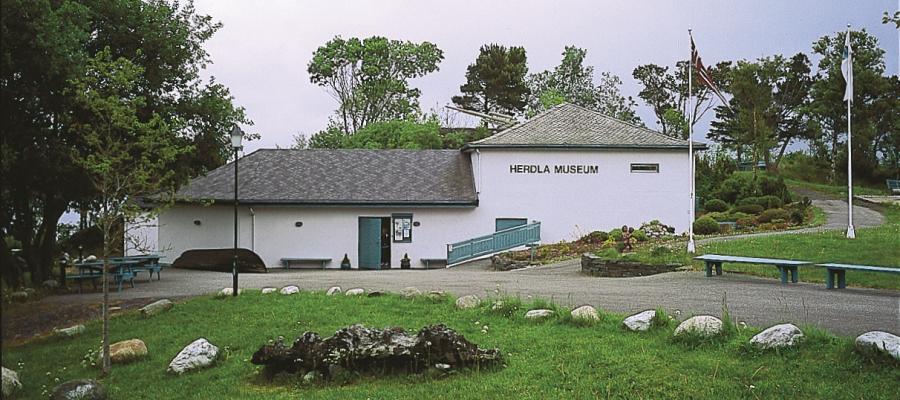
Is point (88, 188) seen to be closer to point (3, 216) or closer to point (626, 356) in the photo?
point (3, 216)

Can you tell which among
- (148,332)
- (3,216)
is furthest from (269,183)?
(148,332)

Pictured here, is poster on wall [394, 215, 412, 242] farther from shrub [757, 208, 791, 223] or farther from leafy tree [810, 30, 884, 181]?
leafy tree [810, 30, 884, 181]

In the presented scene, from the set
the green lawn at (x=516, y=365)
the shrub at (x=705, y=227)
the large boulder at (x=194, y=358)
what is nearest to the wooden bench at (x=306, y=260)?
the shrub at (x=705, y=227)

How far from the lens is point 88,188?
58.5ft

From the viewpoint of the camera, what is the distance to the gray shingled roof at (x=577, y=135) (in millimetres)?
30844

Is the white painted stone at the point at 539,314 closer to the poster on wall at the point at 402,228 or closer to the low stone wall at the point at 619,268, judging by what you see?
the low stone wall at the point at 619,268

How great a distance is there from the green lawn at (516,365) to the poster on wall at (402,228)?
1773 centimetres

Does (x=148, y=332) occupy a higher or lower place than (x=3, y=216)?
lower

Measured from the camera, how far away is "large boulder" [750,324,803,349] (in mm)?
8031

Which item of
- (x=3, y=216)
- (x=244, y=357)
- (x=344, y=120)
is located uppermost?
(x=344, y=120)

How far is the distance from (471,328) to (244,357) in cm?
292

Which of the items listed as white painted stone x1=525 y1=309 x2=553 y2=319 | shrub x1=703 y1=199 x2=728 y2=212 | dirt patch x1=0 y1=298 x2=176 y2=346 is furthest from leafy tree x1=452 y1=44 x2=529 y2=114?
white painted stone x1=525 y1=309 x2=553 y2=319

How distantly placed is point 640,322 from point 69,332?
8819 millimetres

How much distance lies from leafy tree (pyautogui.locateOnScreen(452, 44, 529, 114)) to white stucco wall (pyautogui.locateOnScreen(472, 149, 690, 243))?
29488 mm
